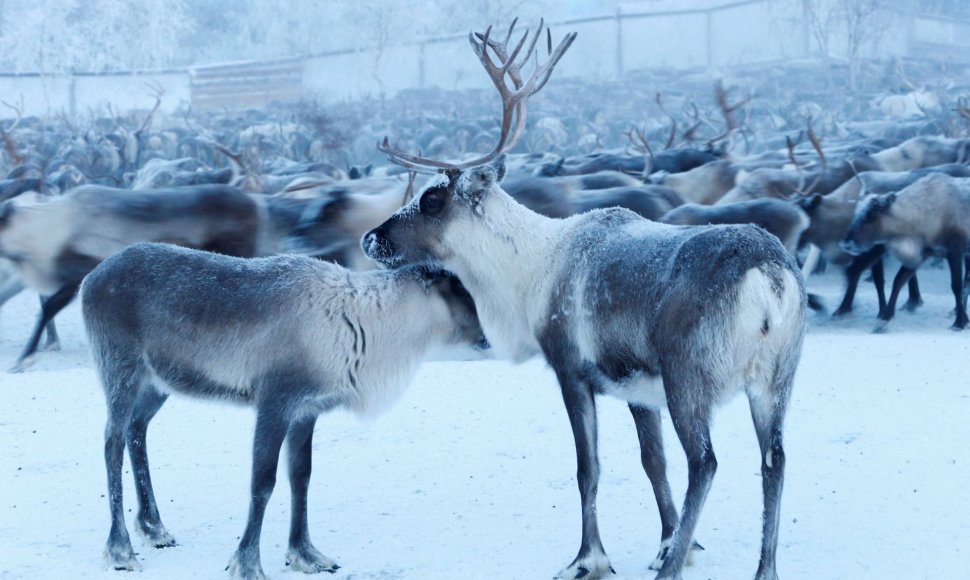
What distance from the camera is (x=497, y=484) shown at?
4812 millimetres

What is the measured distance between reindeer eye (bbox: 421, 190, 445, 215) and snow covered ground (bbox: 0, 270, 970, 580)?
45.8 inches

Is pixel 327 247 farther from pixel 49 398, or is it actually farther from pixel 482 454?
pixel 482 454

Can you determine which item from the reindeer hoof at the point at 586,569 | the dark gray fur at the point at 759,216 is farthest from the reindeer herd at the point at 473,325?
the dark gray fur at the point at 759,216

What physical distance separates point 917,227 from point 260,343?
7135 mm

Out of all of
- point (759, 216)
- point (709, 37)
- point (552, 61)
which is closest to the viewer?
point (552, 61)

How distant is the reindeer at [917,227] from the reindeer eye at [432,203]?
6.07 m

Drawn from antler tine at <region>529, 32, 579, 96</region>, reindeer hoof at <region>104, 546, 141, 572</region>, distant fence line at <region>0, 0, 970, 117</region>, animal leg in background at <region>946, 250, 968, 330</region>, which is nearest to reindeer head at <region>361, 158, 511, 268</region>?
antler tine at <region>529, 32, 579, 96</region>

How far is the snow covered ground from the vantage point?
393 cm

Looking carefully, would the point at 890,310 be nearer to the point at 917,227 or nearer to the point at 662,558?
the point at 917,227

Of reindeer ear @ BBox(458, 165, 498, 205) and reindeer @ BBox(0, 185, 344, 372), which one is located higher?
reindeer ear @ BBox(458, 165, 498, 205)

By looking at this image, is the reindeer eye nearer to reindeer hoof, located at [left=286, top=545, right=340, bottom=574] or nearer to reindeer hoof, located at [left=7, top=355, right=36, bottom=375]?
reindeer hoof, located at [left=286, top=545, right=340, bottom=574]

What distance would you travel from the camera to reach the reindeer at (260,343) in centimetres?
385

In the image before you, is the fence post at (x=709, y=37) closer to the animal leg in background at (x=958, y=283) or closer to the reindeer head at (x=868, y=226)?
the reindeer head at (x=868, y=226)

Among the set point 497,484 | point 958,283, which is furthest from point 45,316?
point 958,283
